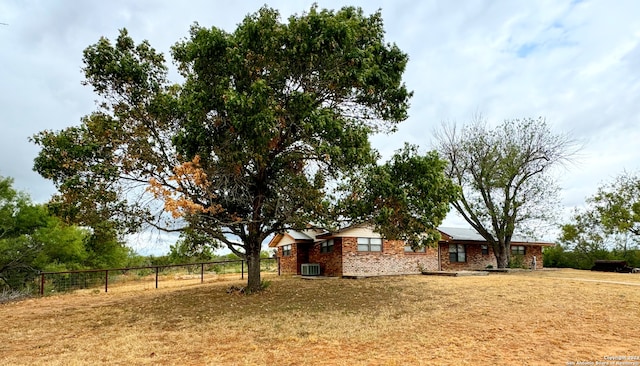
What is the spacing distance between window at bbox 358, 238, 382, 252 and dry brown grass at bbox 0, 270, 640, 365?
6.43 m

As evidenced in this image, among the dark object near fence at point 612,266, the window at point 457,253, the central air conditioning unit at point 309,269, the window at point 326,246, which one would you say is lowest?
the dark object near fence at point 612,266

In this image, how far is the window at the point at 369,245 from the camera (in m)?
21.8

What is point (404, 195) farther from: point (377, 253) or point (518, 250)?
point (518, 250)

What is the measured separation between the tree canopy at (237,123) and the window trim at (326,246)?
8.95 meters

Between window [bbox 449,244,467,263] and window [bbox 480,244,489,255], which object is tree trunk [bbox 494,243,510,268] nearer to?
window [bbox 480,244,489,255]

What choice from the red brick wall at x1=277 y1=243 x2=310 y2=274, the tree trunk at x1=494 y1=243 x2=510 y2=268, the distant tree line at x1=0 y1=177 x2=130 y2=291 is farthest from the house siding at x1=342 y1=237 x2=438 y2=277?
the distant tree line at x1=0 y1=177 x2=130 y2=291

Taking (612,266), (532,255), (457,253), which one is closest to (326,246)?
(457,253)

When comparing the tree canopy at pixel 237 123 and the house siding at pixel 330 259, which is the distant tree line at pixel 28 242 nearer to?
the tree canopy at pixel 237 123

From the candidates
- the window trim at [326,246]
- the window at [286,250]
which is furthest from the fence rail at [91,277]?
the window trim at [326,246]

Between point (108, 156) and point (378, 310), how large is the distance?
9.33 meters

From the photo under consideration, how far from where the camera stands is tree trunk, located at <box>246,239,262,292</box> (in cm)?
1416

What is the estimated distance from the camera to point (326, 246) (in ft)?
75.5

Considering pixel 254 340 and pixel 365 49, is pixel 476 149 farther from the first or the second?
pixel 254 340

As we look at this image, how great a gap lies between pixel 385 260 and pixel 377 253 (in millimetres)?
682
